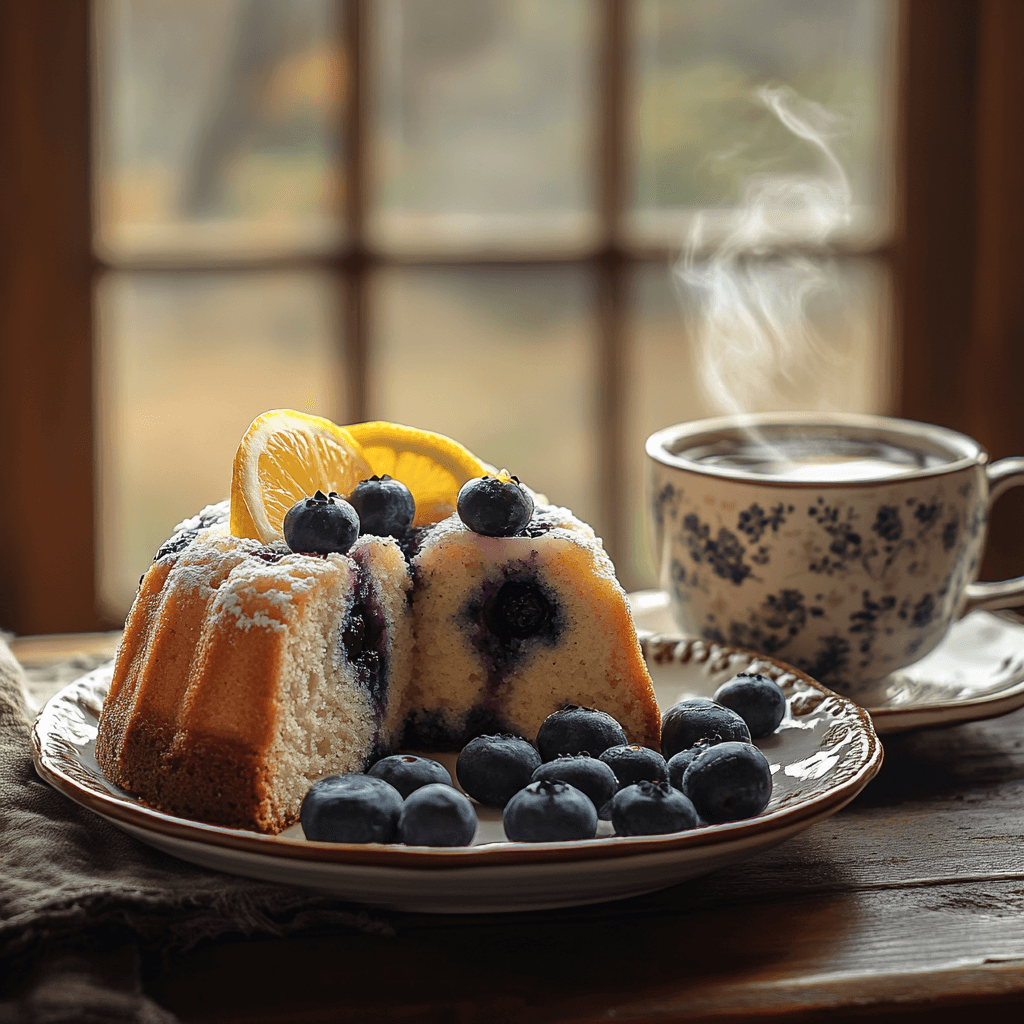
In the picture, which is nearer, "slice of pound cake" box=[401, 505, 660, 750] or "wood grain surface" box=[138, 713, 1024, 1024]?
"wood grain surface" box=[138, 713, 1024, 1024]

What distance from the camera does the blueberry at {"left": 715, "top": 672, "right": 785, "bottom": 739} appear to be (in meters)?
1.17

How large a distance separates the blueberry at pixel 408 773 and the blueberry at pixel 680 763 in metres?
0.19

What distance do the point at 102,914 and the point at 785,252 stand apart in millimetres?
2040

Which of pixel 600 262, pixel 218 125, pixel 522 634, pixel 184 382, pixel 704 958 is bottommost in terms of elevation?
pixel 704 958

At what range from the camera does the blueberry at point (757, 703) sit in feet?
3.83

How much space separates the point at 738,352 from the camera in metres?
1.95

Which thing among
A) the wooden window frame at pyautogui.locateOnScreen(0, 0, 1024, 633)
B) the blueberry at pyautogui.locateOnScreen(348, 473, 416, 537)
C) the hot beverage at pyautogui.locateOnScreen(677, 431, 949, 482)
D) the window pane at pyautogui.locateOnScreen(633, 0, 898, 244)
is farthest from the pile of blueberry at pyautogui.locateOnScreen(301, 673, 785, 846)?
the window pane at pyautogui.locateOnScreen(633, 0, 898, 244)

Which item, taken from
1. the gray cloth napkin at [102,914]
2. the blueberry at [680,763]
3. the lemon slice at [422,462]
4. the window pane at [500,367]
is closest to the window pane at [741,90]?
the window pane at [500,367]

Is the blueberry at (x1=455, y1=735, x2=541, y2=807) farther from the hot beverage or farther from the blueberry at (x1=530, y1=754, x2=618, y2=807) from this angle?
the hot beverage

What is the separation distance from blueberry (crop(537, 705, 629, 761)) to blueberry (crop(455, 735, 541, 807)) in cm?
5

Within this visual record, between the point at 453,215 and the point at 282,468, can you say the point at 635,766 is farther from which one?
the point at 453,215

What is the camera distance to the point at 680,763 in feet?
3.48

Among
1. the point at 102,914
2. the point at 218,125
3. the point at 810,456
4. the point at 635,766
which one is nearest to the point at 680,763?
the point at 635,766

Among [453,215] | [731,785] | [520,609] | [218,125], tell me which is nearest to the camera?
[731,785]
